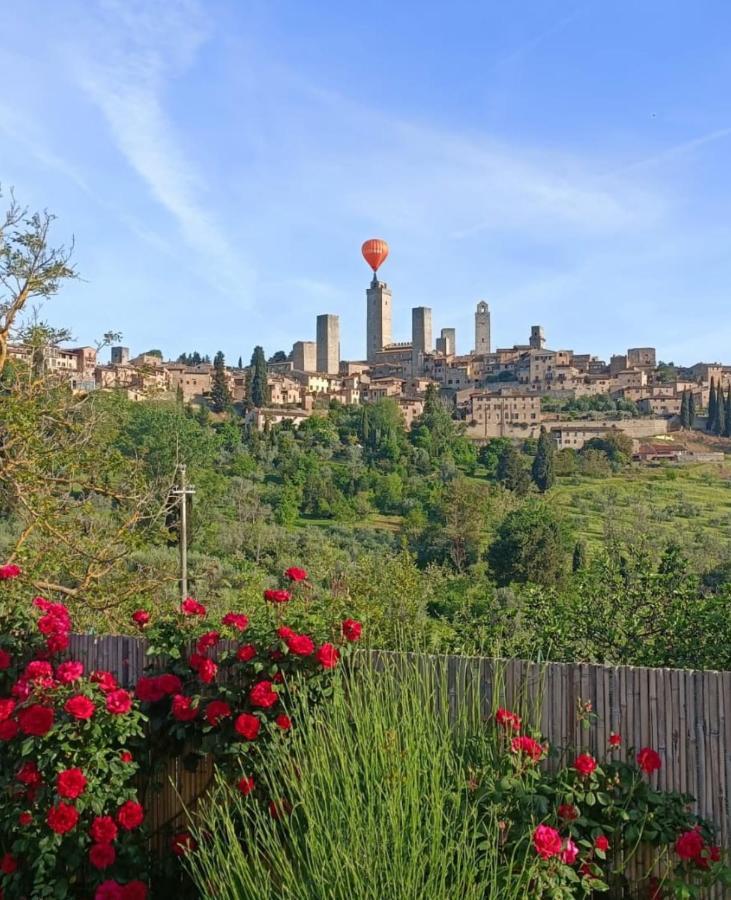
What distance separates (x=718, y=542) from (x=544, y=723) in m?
33.2

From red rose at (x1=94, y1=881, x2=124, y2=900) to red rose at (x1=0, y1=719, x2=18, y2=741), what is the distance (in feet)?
2.29

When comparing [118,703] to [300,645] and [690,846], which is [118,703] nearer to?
[300,645]

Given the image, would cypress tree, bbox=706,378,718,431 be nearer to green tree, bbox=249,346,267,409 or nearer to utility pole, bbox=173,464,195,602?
green tree, bbox=249,346,267,409

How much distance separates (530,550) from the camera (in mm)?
29547

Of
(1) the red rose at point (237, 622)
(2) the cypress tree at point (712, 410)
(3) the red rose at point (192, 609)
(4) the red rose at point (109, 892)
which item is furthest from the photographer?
(2) the cypress tree at point (712, 410)

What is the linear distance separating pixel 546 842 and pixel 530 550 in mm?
27721

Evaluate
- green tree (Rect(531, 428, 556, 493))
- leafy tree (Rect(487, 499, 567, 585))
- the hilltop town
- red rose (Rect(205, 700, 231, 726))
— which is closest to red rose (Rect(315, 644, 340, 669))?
red rose (Rect(205, 700, 231, 726))

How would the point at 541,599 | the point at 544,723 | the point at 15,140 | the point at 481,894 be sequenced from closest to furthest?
the point at 481,894 → the point at 544,723 → the point at 541,599 → the point at 15,140

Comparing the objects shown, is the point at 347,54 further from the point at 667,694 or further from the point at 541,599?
the point at 667,694

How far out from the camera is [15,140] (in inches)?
284

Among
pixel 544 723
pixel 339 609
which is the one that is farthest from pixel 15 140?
pixel 544 723

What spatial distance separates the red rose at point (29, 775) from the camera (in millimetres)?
3182

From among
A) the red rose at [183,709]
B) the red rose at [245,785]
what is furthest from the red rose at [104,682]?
the red rose at [245,785]

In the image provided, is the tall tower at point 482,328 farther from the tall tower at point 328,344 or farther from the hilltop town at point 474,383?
the tall tower at point 328,344
